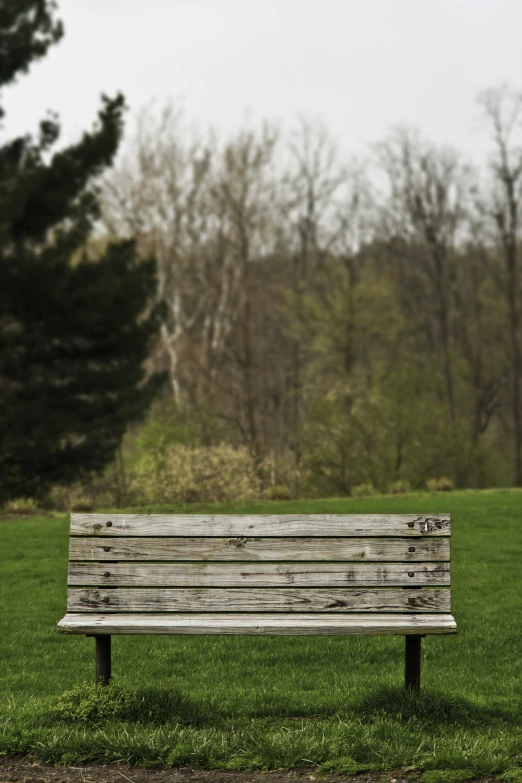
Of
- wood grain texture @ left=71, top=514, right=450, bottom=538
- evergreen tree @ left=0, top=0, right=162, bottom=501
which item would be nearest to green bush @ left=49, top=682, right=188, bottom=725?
wood grain texture @ left=71, top=514, right=450, bottom=538

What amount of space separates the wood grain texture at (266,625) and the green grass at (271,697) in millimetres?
364

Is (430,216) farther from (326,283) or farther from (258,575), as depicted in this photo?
(258,575)

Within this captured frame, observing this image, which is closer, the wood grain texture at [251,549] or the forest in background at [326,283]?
the wood grain texture at [251,549]

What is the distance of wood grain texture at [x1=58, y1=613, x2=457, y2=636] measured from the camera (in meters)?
4.47

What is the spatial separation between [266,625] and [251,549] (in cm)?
42

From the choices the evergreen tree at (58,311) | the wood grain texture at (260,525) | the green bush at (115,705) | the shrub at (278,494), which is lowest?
the green bush at (115,705)

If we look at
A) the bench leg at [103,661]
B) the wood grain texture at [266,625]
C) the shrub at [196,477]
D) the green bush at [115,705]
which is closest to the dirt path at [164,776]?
the green bush at [115,705]

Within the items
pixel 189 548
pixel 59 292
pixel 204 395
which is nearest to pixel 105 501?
pixel 59 292

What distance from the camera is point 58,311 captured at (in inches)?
731

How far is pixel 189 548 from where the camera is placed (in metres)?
4.76

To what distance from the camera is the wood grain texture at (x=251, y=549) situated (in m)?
Answer: 4.72

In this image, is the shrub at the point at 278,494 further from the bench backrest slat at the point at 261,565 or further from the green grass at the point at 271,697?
the bench backrest slat at the point at 261,565

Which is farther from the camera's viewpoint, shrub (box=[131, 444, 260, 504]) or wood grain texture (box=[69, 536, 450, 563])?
shrub (box=[131, 444, 260, 504])

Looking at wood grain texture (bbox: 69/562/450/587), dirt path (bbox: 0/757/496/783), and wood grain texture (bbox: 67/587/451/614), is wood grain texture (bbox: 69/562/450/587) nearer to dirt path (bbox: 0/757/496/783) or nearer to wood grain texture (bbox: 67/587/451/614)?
wood grain texture (bbox: 67/587/451/614)
